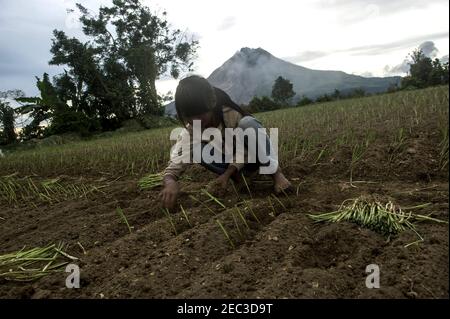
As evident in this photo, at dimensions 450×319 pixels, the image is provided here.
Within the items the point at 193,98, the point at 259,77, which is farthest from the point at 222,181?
the point at 259,77

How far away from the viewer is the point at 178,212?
95.8 inches

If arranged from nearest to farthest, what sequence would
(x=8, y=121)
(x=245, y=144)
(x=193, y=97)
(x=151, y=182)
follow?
(x=193, y=97) < (x=245, y=144) < (x=151, y=182) < (x=8, y=121)

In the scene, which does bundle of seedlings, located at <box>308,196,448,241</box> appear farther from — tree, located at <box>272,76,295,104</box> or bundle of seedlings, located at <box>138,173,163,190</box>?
tree, located at <box>272,76,295,104</box>

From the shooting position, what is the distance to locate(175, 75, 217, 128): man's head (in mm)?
2150

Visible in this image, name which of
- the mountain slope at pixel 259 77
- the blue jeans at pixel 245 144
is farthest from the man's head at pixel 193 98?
the mountain slope at pixel 259 77

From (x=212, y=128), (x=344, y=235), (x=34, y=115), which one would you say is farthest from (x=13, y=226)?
(x=34, y=115)

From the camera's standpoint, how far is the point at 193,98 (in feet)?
7.06

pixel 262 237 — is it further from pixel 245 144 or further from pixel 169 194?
pixel 245 144

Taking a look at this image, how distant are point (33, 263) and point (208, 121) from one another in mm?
1140

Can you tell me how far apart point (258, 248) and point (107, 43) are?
59.3 ft

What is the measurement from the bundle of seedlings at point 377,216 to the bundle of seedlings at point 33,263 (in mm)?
1197

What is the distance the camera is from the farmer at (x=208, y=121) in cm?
217

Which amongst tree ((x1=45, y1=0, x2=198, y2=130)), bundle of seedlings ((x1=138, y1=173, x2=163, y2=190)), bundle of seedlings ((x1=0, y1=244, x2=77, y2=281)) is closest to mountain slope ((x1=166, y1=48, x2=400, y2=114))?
tree ((x1=45, y1=0, x2=198, y2=130))

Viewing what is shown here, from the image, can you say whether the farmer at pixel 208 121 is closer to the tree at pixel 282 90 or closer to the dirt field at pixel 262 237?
the dirt field at pixel 262 237
